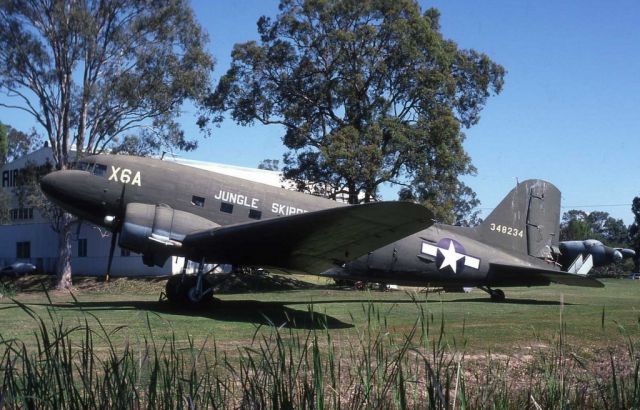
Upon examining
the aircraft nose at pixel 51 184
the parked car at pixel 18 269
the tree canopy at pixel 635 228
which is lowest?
the parked car at pixel 18 269

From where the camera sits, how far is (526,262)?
18859 mm

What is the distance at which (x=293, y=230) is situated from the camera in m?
13.5

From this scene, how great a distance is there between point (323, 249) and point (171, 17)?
84.4 ft

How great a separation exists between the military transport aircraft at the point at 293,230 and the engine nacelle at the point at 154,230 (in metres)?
0.02

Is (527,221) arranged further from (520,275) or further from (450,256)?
(450,256)

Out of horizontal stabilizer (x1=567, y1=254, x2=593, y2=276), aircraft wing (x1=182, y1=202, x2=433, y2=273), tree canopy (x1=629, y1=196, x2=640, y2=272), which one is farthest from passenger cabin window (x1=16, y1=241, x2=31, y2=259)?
tree canopy (x1=629, y1=196, x2=640, y2=272)

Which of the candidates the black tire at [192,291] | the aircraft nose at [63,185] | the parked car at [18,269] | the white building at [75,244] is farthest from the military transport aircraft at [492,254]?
the parked car at [18,269]

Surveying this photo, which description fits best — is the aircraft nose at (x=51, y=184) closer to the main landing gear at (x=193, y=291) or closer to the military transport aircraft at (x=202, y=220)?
the military transport aircraft at (x=202, y=220)

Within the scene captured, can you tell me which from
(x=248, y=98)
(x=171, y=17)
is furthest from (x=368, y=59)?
(x=171, y=17)

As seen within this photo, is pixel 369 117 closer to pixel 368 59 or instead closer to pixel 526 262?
pixel 368 59

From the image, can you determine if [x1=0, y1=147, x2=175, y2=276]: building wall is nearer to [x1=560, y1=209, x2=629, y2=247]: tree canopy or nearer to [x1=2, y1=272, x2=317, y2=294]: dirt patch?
[x1=2, y1=272, x2=317, y2=294]: dirt patch

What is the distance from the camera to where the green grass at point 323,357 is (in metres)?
3.83

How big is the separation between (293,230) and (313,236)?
0.49m

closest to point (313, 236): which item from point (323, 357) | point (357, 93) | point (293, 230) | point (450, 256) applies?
point (293, 230)
